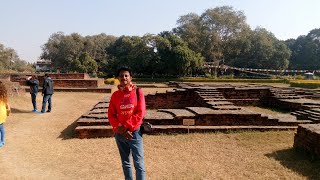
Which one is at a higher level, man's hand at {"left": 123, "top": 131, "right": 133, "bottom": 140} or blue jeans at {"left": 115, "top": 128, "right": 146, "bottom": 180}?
man's hand at {"left": 123, "top": 131, "right": 133, "bottom": 140}

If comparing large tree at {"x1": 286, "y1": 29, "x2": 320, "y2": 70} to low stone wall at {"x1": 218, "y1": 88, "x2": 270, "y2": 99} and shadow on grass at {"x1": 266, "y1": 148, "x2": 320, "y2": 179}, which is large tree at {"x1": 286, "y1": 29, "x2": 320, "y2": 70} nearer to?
low stone wall at {"x1": 218, "y1": 88, "x2": 270, "y2": 99}

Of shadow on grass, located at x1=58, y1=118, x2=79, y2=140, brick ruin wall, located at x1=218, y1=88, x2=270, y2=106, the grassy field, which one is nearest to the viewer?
the grassy field

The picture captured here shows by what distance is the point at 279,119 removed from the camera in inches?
283

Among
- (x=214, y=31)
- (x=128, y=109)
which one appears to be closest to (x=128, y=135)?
(x=128, y=109)

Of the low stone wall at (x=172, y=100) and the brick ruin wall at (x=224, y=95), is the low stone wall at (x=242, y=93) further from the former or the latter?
the low stone wall at (x=172, y=100)

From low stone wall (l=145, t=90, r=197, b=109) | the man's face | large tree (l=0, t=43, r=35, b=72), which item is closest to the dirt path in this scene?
the man's face

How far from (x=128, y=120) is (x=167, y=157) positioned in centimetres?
187

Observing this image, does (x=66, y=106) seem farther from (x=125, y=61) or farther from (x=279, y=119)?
(x=125, y=61)

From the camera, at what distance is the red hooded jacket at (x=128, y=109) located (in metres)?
3.27

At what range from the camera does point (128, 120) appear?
3264mm

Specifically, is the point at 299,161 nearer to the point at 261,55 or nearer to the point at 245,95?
the point at 245,95

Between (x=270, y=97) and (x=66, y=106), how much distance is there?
7.34 m

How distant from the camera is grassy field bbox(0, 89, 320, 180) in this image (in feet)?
13.8

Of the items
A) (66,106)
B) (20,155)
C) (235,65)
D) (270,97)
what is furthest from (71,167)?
(235,65)
